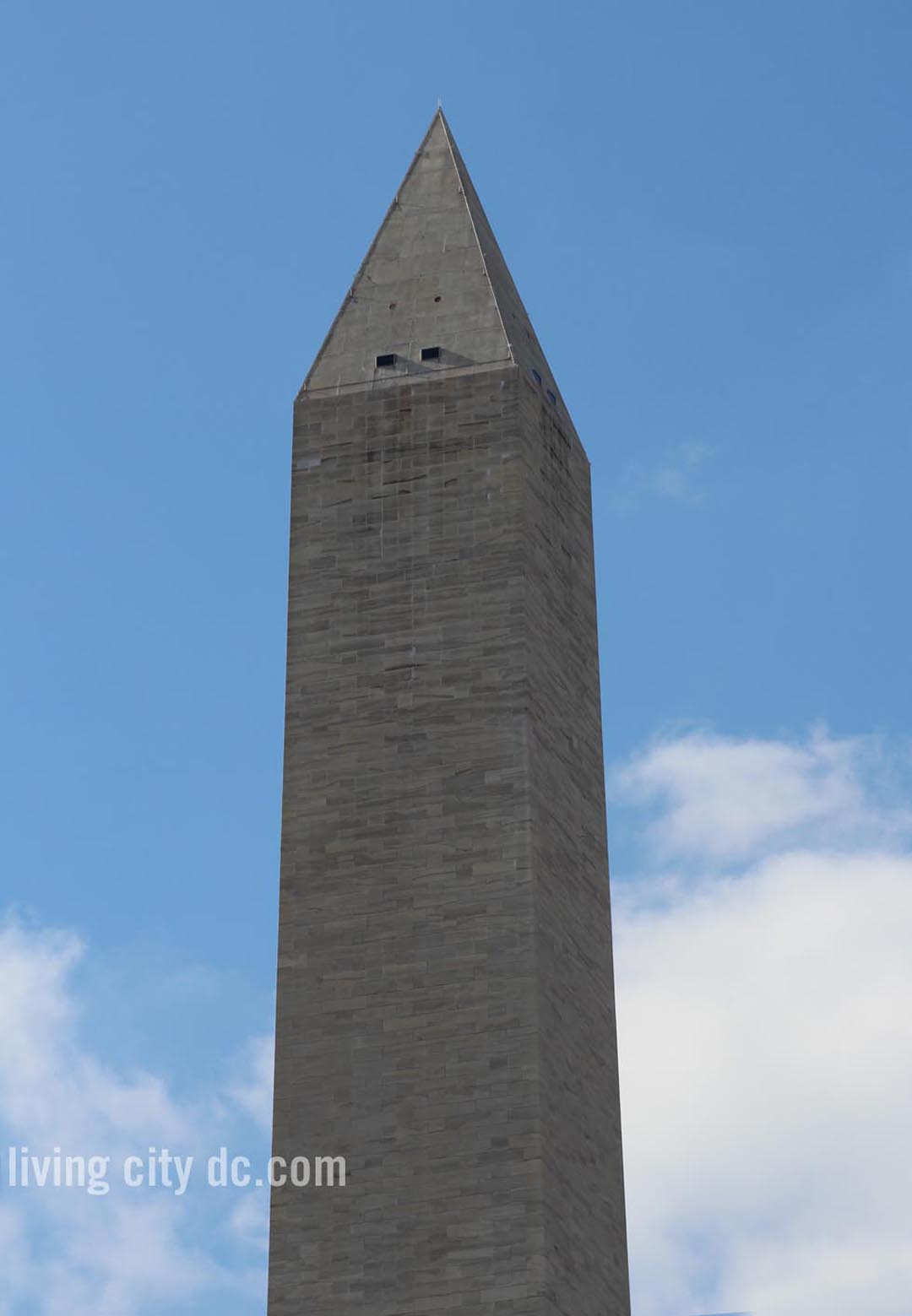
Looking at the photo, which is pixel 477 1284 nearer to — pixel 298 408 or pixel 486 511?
pixel 486 511

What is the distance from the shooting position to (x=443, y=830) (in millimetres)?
36000

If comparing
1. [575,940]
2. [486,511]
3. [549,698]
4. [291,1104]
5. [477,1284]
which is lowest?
[477,1284]

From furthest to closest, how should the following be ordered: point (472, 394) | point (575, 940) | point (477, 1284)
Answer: point (472, 394) → point (575, 940) → point (477, 1284)

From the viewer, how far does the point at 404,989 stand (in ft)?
116

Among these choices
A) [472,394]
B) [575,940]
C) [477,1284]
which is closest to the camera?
[477,1284]

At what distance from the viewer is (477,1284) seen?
33.2 meters

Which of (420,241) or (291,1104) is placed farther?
(420,241)

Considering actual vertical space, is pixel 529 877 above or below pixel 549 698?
below

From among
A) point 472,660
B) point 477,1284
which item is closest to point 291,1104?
point 477,1284

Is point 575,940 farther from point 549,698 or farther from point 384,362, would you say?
point 384,362

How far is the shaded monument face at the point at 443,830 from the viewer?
33938 mm

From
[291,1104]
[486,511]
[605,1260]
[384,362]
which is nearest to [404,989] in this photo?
[291,1104]

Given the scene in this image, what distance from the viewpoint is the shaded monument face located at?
111 feet

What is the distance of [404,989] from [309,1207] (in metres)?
3.01
